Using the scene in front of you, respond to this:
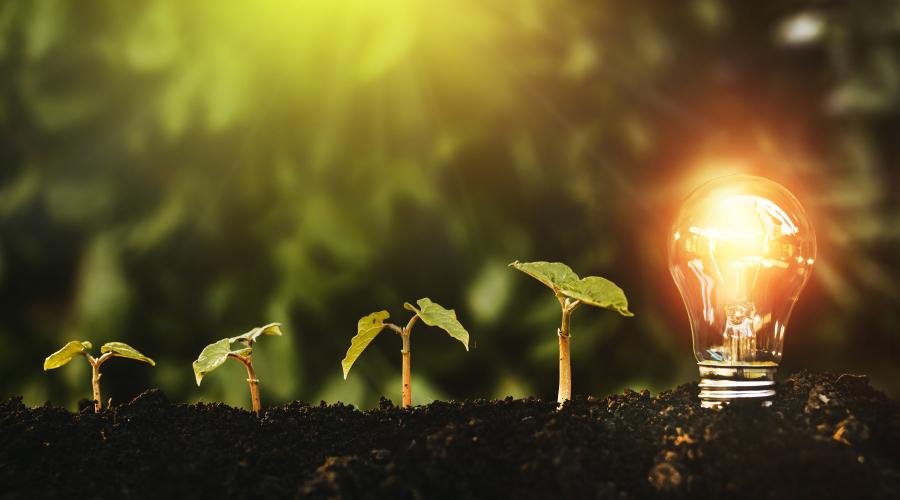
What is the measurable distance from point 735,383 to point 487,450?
1.60 feet

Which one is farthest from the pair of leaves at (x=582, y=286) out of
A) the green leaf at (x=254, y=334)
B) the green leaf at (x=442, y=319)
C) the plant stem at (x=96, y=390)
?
the plant stem at (x=96, y=390)

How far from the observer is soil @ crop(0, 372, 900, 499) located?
108 centimetres

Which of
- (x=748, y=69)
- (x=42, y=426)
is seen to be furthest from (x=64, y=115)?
(x=748, y=69)

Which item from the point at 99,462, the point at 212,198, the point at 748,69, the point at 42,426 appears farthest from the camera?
the point at 212,198

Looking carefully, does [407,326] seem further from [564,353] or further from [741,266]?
[741,266]

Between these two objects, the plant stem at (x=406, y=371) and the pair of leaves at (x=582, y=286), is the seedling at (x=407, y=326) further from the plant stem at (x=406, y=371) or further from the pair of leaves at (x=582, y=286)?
the pair of leaves at (x=582, y=286)

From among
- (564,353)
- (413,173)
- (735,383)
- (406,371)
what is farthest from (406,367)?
(735,383)

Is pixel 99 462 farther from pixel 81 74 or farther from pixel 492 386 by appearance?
pixel 81 74

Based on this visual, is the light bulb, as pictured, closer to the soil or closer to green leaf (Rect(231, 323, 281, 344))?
the soil

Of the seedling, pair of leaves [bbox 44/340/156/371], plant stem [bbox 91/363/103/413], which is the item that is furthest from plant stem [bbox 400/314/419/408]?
plant stem [bbox 91/363/103/413]

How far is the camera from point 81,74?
188 cm

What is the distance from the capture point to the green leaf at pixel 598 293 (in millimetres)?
1324

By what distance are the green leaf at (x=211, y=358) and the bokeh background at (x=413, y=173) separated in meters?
0.32

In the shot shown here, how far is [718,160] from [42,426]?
1508 millimetres
